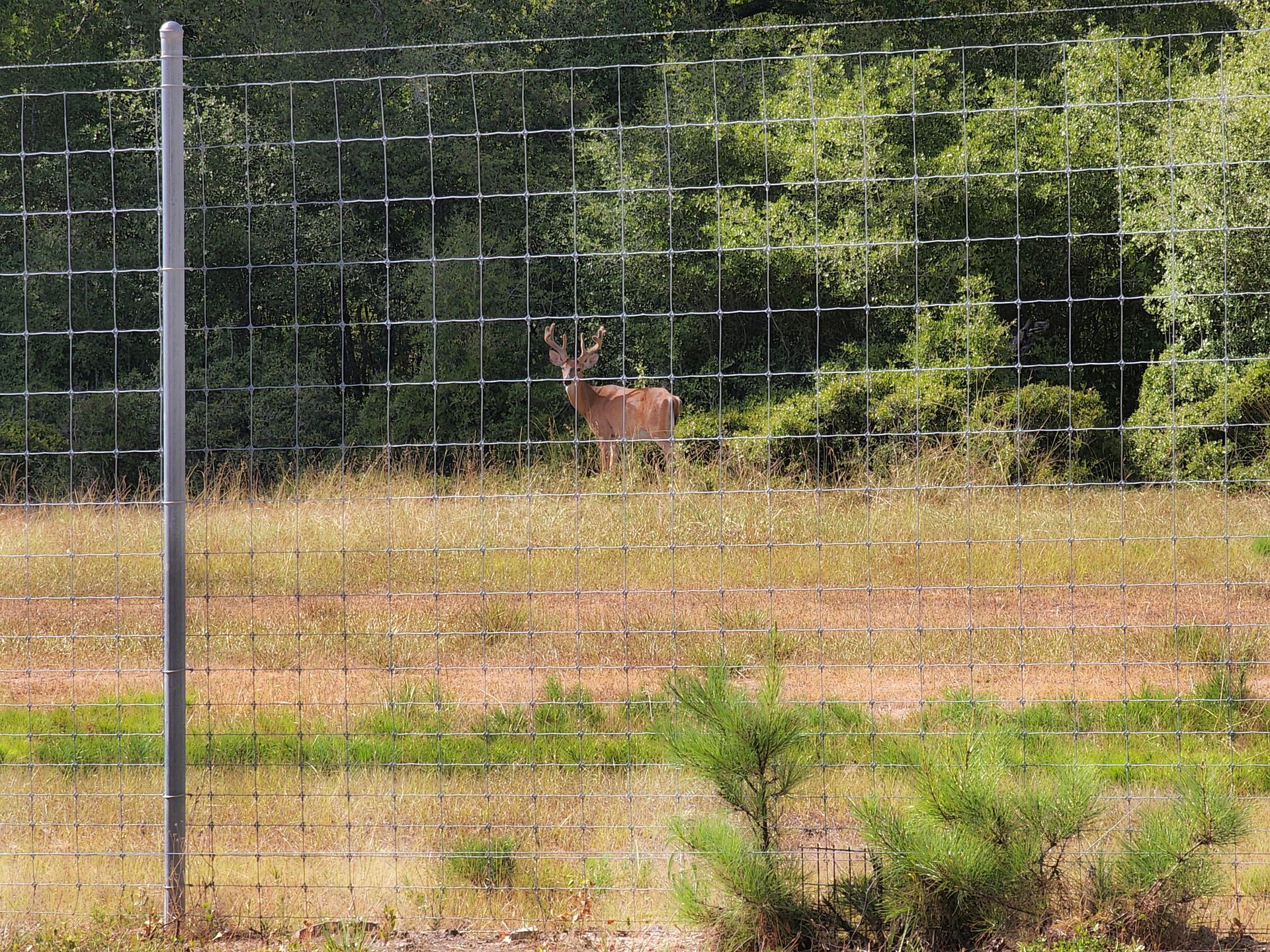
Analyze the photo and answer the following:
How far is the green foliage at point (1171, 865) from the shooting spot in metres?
3.47

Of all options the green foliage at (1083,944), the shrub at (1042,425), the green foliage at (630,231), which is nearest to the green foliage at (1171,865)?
the green foliage at (1083,944)

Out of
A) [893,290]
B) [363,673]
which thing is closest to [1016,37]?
[893,290]

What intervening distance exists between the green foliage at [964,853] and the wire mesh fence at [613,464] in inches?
6.2

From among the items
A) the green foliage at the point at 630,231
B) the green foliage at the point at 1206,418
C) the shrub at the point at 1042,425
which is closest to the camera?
the shrub at the point at 1042,425

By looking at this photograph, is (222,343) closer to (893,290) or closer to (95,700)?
(893,290)

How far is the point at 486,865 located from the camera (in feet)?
13.9

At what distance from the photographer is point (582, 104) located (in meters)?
18.9

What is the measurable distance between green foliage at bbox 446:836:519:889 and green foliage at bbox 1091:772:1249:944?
177 cm

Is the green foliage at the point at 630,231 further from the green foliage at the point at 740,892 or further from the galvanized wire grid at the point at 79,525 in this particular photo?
the green foliage at the point at 740,892

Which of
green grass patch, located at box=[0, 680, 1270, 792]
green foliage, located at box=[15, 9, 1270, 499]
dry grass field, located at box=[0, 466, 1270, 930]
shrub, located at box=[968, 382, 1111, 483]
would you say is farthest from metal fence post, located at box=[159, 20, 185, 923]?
green foliage, located at box=[15, 9, 1270, 499]

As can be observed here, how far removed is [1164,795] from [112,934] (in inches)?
135

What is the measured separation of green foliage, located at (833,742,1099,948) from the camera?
A: 343 cm

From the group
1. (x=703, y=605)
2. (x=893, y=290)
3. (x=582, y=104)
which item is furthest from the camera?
(x=582, y=104)

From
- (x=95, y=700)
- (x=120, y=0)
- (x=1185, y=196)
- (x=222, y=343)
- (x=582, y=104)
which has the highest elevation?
(x=120, y=0)
